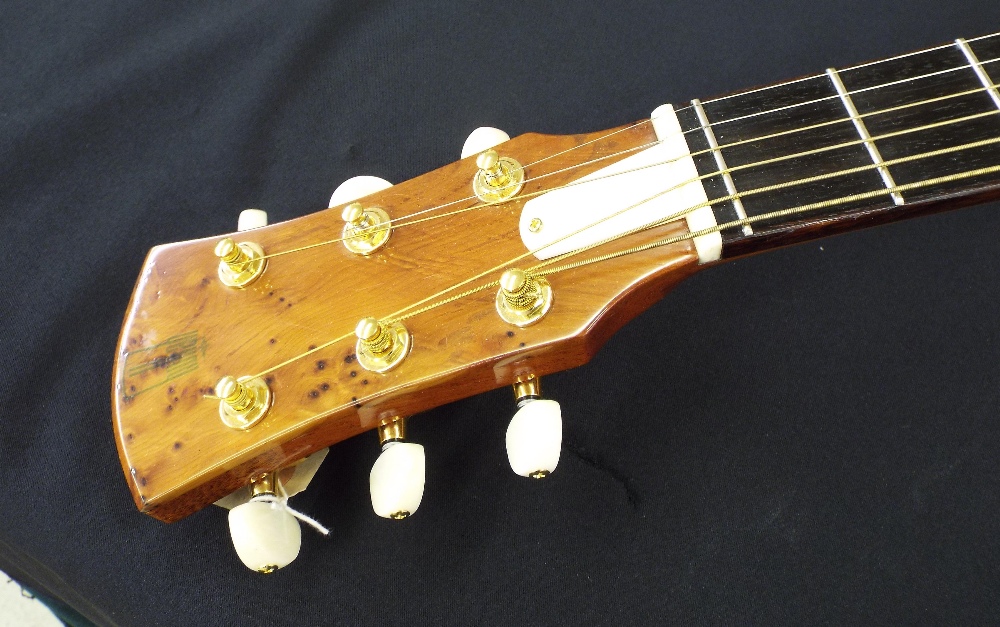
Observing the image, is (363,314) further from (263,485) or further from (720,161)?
(720,161)

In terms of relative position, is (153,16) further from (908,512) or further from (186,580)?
(908,512)

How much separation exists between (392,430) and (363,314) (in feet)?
0.41

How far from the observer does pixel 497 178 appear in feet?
2.63

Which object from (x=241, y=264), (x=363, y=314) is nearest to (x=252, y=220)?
(x=241, y=264)

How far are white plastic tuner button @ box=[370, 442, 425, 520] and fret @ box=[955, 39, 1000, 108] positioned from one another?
73cm

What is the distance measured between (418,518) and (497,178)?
464mm

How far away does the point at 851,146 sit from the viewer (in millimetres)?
792

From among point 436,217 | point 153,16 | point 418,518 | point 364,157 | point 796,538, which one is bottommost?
point 796,538

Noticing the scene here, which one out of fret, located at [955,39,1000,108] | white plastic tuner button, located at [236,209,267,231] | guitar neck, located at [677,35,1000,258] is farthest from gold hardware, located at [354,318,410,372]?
fret, located at [955,39,1000,108]

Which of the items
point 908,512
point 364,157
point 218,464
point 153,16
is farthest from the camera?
point 153,16

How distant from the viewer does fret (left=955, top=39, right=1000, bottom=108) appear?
32.3 inches

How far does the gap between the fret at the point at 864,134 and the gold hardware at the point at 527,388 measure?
0.41 meters

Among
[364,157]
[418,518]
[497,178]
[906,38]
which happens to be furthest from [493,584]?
[906,38]

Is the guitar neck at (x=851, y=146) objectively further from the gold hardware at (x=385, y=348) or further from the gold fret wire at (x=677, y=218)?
the gold hardware at (x=385, y=348)
